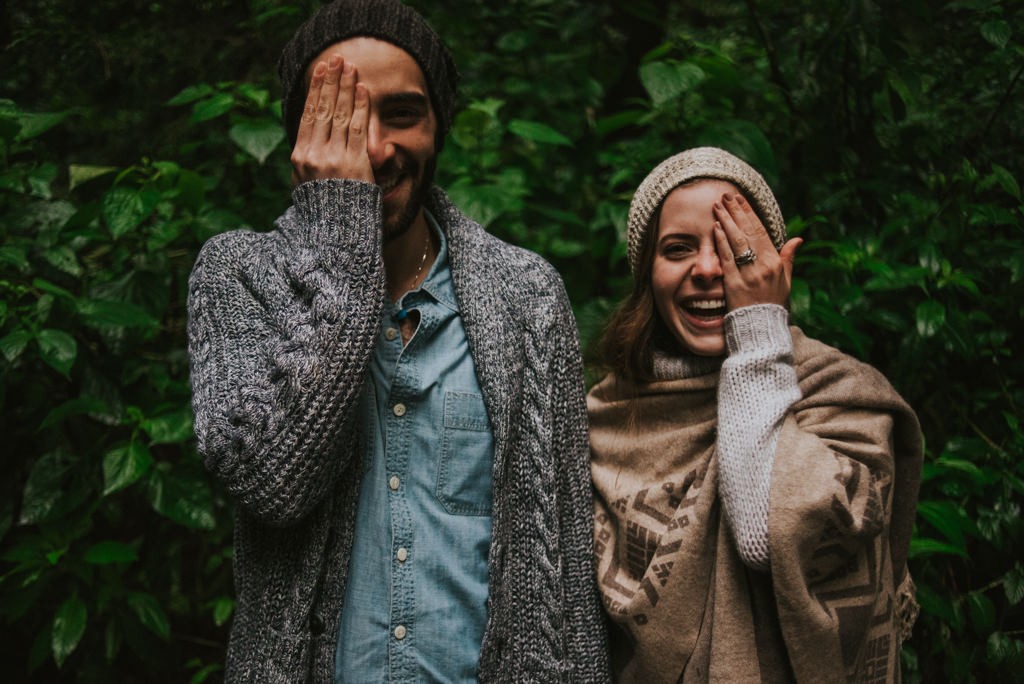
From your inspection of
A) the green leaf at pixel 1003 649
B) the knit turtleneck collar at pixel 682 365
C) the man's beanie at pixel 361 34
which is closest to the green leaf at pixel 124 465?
the man's beanie at pixel 361 34

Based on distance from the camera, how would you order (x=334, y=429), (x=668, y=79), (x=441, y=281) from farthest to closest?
(x=668, y=79), (x=441, y=281), (x=334, y=429)

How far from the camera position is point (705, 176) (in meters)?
1.70

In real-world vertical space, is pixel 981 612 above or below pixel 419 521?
below

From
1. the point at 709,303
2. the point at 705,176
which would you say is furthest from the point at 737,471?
the point at 705,176

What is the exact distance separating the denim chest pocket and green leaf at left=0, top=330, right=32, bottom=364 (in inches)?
46.0

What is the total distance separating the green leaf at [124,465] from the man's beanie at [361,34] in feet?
3.14

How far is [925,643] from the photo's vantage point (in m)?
2.17

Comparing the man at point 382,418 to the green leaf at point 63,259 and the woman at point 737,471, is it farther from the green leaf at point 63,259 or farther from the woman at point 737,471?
the green leaf at point 63,259

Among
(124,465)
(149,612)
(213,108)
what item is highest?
(213,108)

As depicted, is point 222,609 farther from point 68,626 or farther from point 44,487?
point 44,487

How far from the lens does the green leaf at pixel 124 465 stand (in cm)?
208

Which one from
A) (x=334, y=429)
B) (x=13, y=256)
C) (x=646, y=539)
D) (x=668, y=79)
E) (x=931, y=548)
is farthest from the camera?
(x=668, y=79)

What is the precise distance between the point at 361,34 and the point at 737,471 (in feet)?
3.71

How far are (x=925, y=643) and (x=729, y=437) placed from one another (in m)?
1.13
